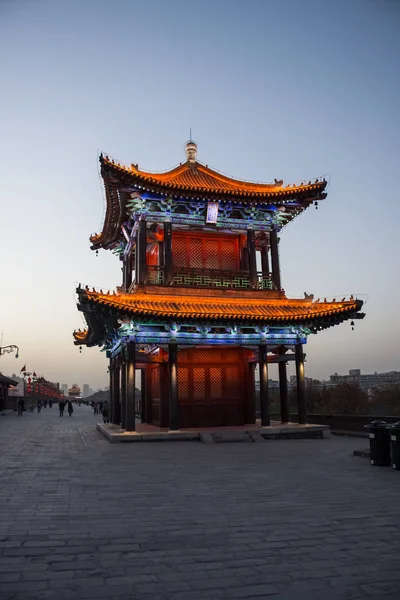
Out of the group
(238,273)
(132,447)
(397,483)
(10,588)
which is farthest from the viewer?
(238,273)

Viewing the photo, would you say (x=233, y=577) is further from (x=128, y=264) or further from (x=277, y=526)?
(x=128, y=264)

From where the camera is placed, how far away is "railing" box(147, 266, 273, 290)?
22.0m

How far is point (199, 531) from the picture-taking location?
245 inches

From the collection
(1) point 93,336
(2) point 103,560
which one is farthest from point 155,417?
(2) point 103,560

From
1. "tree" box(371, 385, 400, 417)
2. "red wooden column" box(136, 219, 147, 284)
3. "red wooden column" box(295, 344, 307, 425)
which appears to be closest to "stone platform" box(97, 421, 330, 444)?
"red wooden column" box(295, 344, 307, 425)

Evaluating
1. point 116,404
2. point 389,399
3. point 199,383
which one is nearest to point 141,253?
point 199,383

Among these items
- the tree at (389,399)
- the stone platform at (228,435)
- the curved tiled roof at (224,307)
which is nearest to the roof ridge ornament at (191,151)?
the curved tiled roof at (224,307)

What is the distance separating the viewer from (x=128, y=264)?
26.1 metres

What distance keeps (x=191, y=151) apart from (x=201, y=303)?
9.76m

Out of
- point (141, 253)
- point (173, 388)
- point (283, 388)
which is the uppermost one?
point (141, 253)

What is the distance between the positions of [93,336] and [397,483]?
17.7 meters

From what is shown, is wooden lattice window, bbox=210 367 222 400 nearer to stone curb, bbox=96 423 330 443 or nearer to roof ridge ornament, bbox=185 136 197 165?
stone curb, bbox=96 423 330 443

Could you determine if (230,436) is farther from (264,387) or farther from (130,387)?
(130,387)

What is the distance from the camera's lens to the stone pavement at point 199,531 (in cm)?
443
